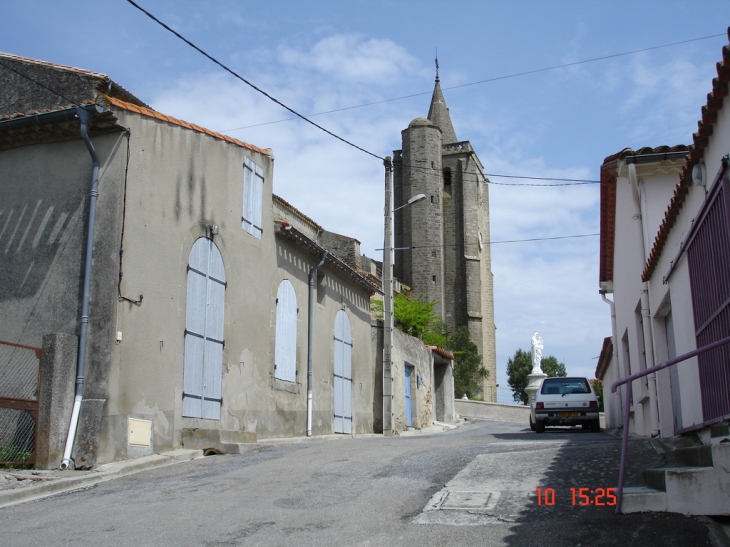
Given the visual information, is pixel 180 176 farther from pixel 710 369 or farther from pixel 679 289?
pixel 710 369

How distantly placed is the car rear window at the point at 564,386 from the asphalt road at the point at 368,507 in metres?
8.88

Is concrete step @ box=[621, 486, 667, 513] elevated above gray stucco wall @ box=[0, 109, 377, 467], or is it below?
below

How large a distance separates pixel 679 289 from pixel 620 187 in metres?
5.61

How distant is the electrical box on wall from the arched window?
100 cm

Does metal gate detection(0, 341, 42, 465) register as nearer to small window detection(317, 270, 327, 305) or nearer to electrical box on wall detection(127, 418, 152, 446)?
electrical box on wall detection(127, 418, 152, 446)

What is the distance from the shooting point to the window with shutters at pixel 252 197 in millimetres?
14703

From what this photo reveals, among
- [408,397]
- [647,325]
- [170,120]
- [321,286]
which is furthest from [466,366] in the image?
[170,120]

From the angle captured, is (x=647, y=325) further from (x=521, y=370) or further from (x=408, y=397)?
(x=521, y=370)

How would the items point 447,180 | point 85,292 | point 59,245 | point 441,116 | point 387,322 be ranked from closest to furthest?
1. point 85,292
2. point 59,245
3. point 387,322
4. point 447,180
5. point 441,116

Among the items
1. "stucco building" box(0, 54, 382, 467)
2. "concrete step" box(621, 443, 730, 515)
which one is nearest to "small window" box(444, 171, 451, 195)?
"stucco building" box(0, 54, 382, 467)

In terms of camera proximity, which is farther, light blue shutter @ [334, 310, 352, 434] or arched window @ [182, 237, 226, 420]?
light blue shutter @ [334, 310, 352, 434]

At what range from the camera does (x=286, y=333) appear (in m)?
16.0

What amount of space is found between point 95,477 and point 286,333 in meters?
6.92

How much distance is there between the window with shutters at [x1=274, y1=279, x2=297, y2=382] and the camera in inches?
614
